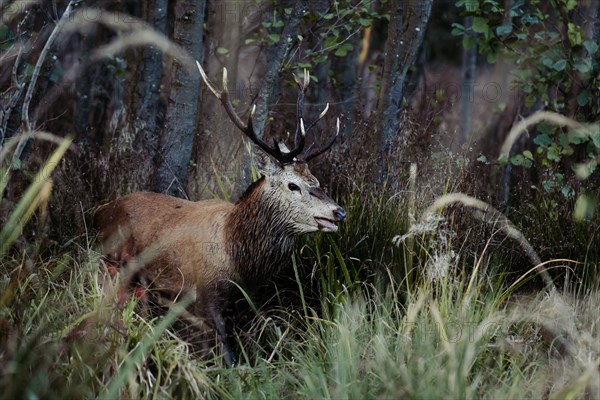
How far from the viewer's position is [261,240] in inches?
236

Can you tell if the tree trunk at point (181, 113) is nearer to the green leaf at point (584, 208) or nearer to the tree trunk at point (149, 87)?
the tree trunk at point (149, 87)

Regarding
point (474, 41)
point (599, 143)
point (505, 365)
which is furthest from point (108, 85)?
point (505, 365)

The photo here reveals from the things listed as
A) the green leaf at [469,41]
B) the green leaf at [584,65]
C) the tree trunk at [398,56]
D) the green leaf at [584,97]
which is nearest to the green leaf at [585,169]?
the green leaf at [584,97]

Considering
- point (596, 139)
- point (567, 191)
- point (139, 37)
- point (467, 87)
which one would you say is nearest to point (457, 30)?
point (596, 139)

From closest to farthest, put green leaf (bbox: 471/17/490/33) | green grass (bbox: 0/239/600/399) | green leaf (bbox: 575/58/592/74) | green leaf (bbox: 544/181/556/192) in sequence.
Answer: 1. green grass (bbox: 0/239/600/399)
2. green leaf (bbox: 544/181/556/192)
3. green leaf (bbox: 575/58/592/74)
4. green leaf (bbox: 471/17/490/33)

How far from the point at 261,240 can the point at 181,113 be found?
1774mm

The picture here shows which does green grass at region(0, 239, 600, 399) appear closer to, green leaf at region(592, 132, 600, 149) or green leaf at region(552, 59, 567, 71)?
green leaf at region(592, 132, 600, 149)

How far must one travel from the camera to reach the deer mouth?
19.1 ft

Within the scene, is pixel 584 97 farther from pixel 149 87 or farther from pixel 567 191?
pixel 149 87

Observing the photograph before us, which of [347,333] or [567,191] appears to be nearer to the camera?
[347,333]

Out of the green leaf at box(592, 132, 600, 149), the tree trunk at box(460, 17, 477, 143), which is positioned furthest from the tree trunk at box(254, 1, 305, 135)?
the tree trunk at box(460, 17, 477, 143)

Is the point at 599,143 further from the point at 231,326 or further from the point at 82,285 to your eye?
the point at 82,285

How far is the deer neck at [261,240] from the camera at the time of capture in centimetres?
598

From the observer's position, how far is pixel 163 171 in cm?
733
